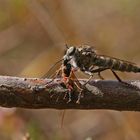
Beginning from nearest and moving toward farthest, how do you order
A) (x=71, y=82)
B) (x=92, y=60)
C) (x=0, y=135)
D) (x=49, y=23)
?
1. (x=71, y=82)
2. (x=92, y=60)
3. (x=0, y=135)
4. (x=49, y=23)

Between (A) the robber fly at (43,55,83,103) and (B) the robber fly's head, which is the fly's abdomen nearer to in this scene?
(B) the robber fly's head

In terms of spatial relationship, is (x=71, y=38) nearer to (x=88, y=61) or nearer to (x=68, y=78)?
(x=88, y=61)

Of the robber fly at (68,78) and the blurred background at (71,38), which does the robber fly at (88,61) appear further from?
the blurred background at (71,38)

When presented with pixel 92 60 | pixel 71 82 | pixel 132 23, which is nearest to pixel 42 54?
pixel 132 23

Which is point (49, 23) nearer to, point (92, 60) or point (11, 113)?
point (11, 113)

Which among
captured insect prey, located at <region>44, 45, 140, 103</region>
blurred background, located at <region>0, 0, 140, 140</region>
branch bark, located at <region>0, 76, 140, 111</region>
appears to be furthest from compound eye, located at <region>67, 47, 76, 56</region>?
blurred background, located at <region>0, 0, 140, 140</region>

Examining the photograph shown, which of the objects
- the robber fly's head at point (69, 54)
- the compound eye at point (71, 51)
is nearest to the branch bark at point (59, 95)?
the robber fly's head at point (69, 54)

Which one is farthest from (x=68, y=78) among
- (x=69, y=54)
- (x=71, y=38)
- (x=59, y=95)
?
(x=71, y=38)
